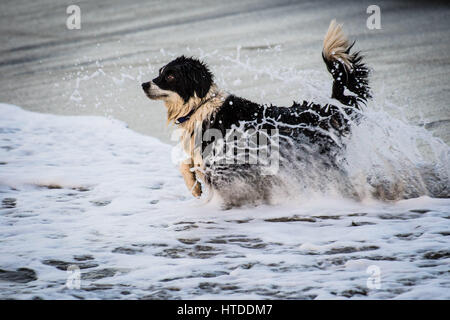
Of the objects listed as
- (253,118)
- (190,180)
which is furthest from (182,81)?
(190,180)

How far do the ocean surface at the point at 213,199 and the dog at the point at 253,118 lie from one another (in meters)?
0.13

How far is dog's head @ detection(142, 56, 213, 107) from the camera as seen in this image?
469 centimetres

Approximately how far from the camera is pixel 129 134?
6727 mm

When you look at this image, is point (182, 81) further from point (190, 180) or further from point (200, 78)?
point (190, 180)

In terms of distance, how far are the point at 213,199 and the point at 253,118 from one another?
2.17 feet

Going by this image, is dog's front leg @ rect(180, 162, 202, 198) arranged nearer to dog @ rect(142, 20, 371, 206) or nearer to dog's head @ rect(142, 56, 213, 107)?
dog @ rect(142, 20, 371, 206)

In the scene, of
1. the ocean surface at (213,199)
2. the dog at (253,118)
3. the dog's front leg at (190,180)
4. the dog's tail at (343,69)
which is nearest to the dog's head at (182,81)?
the dog at (253,118)

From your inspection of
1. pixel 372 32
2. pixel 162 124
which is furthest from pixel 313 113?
pixel 372 32

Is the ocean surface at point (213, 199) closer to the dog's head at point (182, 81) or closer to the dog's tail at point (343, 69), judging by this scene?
the dog's tail at point (343, 69)

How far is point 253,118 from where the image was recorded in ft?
15.3

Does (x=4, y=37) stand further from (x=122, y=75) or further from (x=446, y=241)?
(x=446, y=241)

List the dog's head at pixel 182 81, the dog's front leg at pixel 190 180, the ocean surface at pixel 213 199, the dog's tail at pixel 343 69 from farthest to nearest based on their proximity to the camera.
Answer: the dog's front leg at pixel 190 180, the dog's head at pixel 182 81, the dog's tail at pixel 343 69, the ocean surface at pixel 213 199

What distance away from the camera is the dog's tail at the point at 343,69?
4566 millimetres
